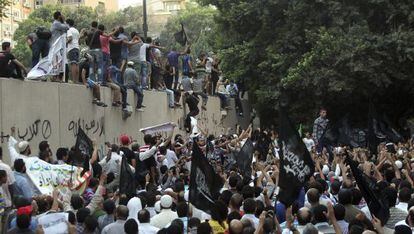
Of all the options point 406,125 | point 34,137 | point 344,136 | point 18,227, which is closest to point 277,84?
point 406,125

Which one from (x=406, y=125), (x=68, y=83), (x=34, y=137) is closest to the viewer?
(x=34, y=137)

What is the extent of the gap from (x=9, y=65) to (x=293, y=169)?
802 centimetres

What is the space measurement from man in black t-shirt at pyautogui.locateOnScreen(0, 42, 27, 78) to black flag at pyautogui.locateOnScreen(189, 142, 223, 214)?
6891 mm

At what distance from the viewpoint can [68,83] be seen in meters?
17.7

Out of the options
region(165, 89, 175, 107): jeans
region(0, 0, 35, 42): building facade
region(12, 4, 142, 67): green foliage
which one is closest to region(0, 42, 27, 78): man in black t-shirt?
region(165, 89, 175, 107): jeans

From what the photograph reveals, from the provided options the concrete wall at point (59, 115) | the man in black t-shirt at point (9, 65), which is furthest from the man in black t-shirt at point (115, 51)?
the man in black t-shirt at point (9, 65)

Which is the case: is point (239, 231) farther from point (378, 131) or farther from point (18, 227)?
point (378, 131)

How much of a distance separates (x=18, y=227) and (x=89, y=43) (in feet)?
33.3

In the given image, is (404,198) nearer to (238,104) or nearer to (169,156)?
(169,156)

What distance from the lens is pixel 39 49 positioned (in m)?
16.6

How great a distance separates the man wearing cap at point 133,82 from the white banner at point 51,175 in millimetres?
8285

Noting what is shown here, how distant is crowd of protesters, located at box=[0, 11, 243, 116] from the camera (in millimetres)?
16719

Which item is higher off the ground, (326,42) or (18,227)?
(326,42)

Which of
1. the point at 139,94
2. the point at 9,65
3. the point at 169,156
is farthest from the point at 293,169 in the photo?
the point at 139,94
